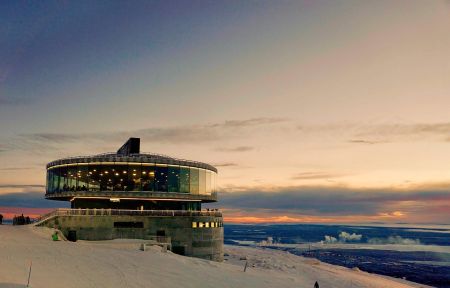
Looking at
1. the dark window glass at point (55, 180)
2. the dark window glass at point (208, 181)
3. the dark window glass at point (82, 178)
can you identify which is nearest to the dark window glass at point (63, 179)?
the dark window glass at point (55, 180)

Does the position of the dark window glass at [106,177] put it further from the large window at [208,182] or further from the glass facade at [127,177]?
the large window at [208,182]

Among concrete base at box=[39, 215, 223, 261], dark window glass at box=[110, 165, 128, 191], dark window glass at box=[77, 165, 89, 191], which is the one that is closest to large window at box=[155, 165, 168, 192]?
dark window glass at box=[110, 165, 128, 191]

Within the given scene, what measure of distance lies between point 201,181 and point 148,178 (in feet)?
29.1

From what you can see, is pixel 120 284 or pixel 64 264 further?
pixel 64 264

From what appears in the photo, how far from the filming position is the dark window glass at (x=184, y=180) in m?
62.7

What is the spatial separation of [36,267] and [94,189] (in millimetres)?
37602

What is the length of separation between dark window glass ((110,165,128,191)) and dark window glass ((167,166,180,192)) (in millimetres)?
6404

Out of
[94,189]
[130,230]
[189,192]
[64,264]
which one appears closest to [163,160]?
[189,192]

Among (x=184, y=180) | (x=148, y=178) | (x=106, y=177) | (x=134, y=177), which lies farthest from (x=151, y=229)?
(x=106, y=177)

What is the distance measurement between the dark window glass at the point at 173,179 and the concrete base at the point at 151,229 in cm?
862

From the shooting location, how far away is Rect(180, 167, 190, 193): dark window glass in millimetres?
62728

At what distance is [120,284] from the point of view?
22.8 m

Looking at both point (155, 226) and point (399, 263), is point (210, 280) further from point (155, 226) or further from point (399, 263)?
point (399, 263)

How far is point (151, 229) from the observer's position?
168ft
